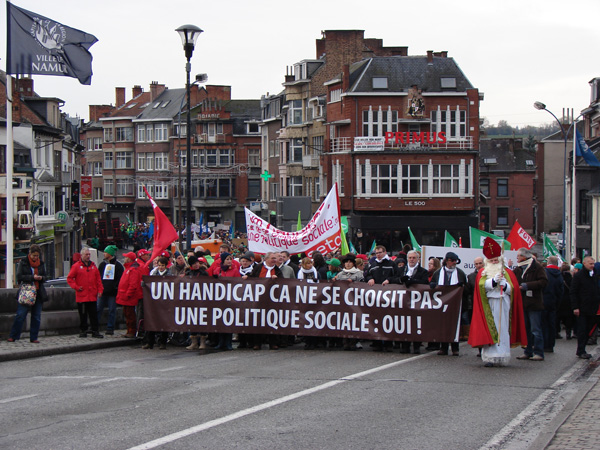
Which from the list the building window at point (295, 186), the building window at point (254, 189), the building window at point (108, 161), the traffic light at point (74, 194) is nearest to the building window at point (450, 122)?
the building window at point (295, 186)

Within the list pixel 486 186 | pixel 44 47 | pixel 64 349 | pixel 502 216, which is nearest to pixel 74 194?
pixel 486 186

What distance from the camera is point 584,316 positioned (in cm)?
1498

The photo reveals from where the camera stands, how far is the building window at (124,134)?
10125 cm

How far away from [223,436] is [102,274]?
9581 mm

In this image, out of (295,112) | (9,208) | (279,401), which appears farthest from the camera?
(295,112)

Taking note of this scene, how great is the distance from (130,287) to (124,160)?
8688 centimetres

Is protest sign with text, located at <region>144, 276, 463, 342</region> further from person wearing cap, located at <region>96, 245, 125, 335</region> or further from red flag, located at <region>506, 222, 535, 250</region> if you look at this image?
red flag, located at <region>506, 222, 535, 250</region>

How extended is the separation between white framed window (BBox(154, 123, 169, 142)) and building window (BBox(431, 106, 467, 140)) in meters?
42.3

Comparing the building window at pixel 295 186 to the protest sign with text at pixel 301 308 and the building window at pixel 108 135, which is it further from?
the protest sign with text at pixel 301 308

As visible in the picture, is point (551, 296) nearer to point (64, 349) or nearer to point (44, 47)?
point (64, 349)

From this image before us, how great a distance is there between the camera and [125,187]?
101312 mm

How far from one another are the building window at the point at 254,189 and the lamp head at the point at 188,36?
6857 centimetres

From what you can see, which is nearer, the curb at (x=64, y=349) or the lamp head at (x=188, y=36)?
the curb at (x=64, y=349)

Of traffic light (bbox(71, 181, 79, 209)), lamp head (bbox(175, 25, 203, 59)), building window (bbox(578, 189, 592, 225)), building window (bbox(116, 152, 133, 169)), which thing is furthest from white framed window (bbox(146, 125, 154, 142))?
lamp head (bbox(175, 25, 203, 59))
